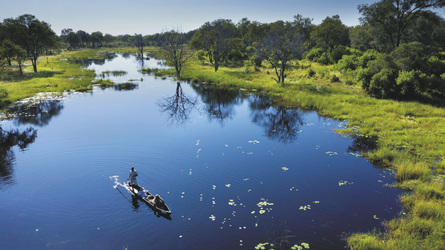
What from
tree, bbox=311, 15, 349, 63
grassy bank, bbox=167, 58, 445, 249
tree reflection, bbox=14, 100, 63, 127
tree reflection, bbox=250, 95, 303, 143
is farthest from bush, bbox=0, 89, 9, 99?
tree, bbox=311, 15, 349, 63

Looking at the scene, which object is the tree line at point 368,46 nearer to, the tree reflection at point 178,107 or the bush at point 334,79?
the bush at point 334,79

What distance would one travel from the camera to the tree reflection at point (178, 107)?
36062 mm

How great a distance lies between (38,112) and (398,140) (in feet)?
157

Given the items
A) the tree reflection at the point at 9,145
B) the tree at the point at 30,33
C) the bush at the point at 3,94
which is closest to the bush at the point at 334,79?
the tree reflection at the point at 9,145

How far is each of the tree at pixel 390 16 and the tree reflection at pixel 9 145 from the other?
67.3 m

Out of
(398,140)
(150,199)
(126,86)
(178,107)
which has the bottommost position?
(150,199)

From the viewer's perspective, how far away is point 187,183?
18922mm

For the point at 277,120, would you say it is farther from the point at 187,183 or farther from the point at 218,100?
the point at 187,183

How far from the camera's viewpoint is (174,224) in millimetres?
14648

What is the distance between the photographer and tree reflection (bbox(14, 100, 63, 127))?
33531 mm

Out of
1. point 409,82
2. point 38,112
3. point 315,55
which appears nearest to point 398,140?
point 409,82

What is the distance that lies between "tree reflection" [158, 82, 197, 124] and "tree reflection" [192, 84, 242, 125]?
2.95 m

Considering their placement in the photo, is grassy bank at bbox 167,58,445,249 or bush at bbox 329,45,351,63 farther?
bush at bbox 329,45,351,63

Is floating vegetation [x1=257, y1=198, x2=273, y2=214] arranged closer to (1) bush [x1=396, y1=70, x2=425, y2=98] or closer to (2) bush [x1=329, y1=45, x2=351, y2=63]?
(1) bush [x1=396, y1=70, x2=425, y2=98]
